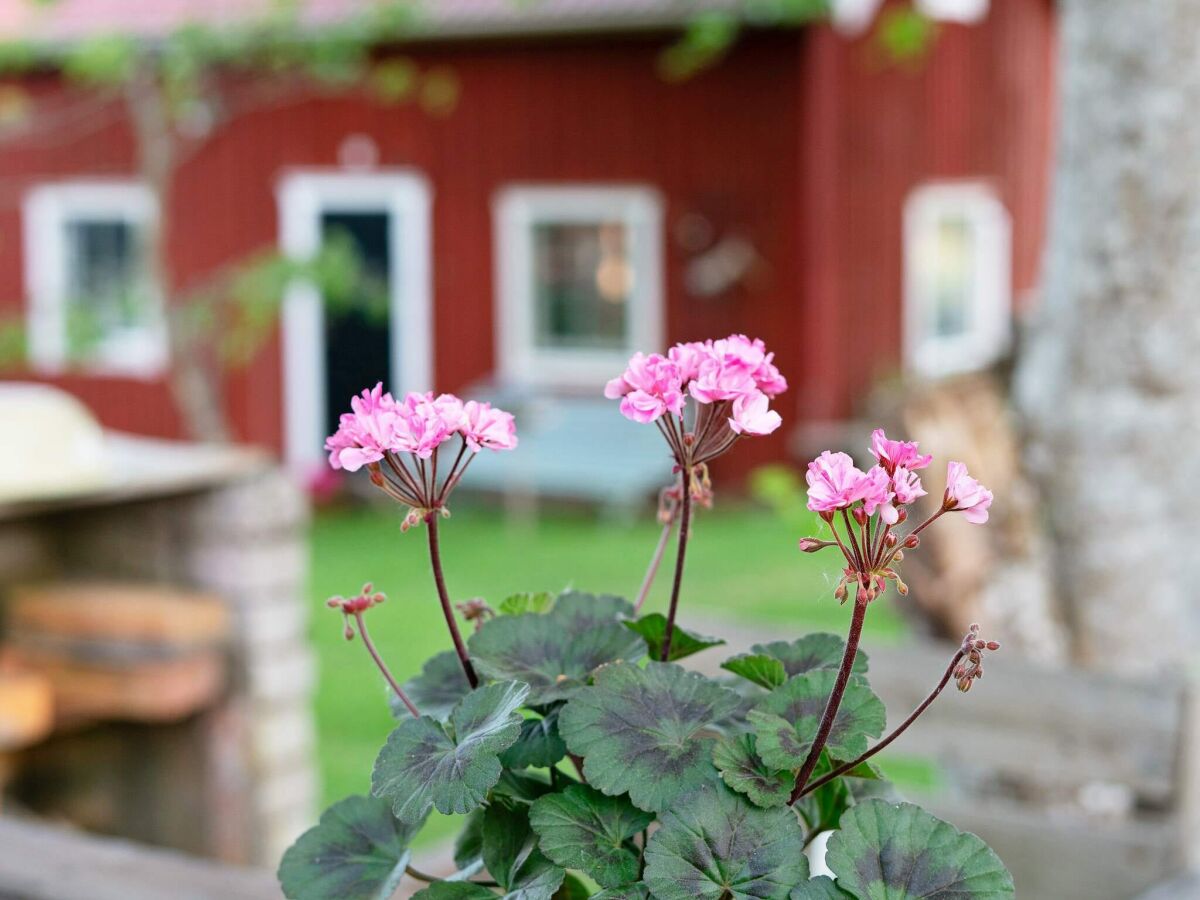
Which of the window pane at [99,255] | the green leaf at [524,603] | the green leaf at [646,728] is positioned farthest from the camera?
the window pane at [99,255]

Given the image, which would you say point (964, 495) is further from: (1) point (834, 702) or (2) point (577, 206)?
(2) point (577, 206)

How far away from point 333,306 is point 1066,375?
28.7ft

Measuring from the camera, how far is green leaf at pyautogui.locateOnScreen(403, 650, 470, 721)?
124 centimetres

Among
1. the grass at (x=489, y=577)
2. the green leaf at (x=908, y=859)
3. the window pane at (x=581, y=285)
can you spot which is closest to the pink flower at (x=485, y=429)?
the green leaf at (x=908, y=859)

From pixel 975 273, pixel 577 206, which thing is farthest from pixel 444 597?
pixel 975 273

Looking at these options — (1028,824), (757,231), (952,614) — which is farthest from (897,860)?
(757,231)

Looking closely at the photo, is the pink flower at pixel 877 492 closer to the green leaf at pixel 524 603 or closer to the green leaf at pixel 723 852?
the green leaf at pixel 723 852

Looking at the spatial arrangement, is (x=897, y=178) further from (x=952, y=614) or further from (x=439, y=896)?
(x=439, y=896)

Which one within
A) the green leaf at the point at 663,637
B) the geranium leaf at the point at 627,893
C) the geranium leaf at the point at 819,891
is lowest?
the geranium leaf at the point at 627,893

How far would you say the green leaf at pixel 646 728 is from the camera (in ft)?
3.51

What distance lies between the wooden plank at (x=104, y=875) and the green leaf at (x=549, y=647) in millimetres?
508

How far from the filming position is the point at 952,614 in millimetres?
2902

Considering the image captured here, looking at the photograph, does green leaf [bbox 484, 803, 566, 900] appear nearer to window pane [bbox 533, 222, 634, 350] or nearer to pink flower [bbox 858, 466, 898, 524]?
pink flower [bbox 858, 466, 898, 524]

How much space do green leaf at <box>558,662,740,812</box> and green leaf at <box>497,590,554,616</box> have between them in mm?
175
